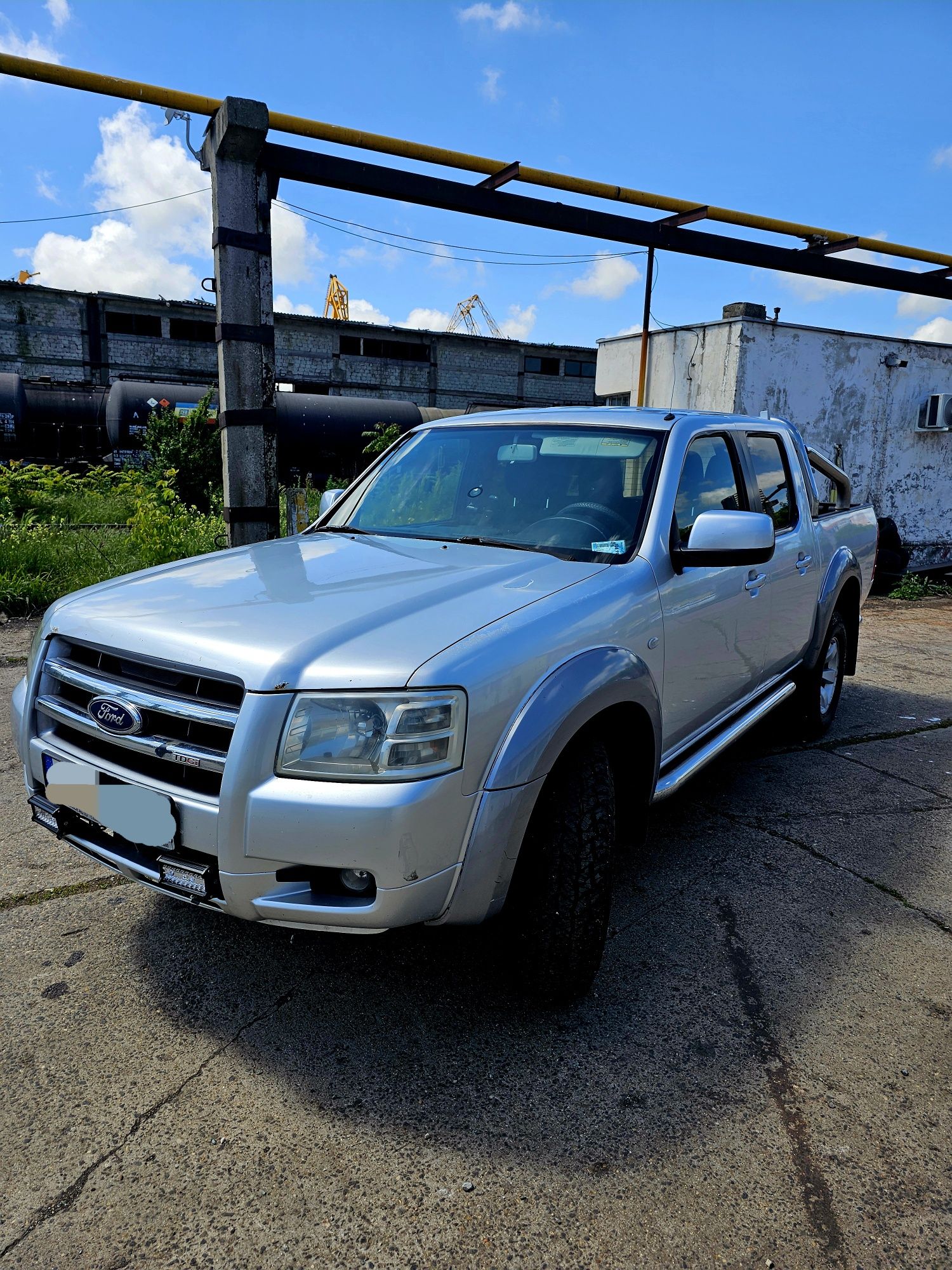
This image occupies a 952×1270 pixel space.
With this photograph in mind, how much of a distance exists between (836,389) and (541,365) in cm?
2654

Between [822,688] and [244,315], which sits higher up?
[244,315]

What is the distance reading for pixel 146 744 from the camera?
1974 mm

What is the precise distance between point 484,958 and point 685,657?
3.76 ft

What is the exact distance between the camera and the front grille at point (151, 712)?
6.24 feet

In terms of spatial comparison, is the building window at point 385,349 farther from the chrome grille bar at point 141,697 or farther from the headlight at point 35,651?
the chrome grille bar at point 141,697

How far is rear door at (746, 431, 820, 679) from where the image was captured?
3676 mm

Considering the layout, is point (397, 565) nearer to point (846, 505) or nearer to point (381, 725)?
point (381, 725)

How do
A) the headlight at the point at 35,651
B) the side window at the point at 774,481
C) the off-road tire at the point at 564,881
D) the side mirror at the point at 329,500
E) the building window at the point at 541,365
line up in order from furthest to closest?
the building window at the point at 541,365 < the side window at the point at 774,481 < the side mirror at the point at 329,500 < the headlight at the point at 35,651 < the off-road tire at the point at 564,881

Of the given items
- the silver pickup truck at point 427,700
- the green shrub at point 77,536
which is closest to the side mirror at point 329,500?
the silver pickup truck at point 427,700

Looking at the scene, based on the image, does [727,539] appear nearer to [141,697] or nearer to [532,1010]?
[532,1010]

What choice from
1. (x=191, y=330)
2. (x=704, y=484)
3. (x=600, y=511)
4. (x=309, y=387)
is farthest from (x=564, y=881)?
(x=191, y=330)

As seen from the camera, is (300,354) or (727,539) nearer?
(727,539)

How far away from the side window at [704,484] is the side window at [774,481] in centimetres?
28

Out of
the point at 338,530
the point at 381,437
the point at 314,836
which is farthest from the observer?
the point at 381,437
